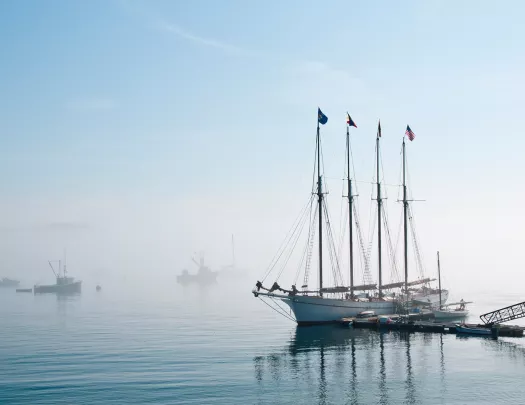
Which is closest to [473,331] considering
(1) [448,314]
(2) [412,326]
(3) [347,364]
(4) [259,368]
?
(2) [412,326]

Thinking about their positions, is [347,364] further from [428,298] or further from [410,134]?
[428,298]

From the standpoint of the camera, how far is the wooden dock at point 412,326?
3110 inches

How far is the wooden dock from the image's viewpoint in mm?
79000

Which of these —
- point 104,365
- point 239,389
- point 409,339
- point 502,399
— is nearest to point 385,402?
point 502,399

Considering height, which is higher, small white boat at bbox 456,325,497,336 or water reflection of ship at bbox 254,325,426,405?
small white boat at bbox 456,325,497,336

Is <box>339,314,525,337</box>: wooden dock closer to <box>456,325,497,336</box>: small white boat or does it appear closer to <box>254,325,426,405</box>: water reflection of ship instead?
<box>456,325,497,336</box>: small white boat

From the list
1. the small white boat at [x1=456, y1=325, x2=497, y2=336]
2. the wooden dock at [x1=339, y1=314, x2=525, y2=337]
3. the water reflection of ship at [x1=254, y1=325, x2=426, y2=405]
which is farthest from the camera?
the small white boat at [x1=456, y1=325, x2=497, y2=336]

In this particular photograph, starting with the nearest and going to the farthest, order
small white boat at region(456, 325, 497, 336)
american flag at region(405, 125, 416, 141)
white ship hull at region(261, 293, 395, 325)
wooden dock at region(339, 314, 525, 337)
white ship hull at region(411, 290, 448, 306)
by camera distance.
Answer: wooden dock at region(339, 314, 525, 337), small white boat at region(456, 325, 497, 336), white ship hull at region(261, 293, 395, 325), american flag at region(405, 125, 416, 141), white ship hull at region(411, 290, 448, 306)

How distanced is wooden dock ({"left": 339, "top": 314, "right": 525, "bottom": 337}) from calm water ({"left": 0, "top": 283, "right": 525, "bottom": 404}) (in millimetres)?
2128

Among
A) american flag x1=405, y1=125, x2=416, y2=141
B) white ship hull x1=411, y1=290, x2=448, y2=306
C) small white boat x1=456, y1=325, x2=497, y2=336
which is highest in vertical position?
american flag x1=405, y1=125, x2=416, y2=141

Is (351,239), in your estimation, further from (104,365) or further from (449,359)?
(104,365)

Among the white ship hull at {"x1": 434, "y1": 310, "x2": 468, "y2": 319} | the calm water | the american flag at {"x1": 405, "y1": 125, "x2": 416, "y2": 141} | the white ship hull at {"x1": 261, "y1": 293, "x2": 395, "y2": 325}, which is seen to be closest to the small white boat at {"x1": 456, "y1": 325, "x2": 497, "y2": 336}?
the calm water

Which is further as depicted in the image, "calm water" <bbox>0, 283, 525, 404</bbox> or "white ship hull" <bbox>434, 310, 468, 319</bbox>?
"white ship hull" <bbox>434, 310, 468, 319</bbox>

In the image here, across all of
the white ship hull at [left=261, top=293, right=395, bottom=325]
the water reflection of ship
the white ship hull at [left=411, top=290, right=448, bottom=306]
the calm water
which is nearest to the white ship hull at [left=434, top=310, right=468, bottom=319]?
the white ship hull at [left=411, top=290, right=448, bottom=306]
